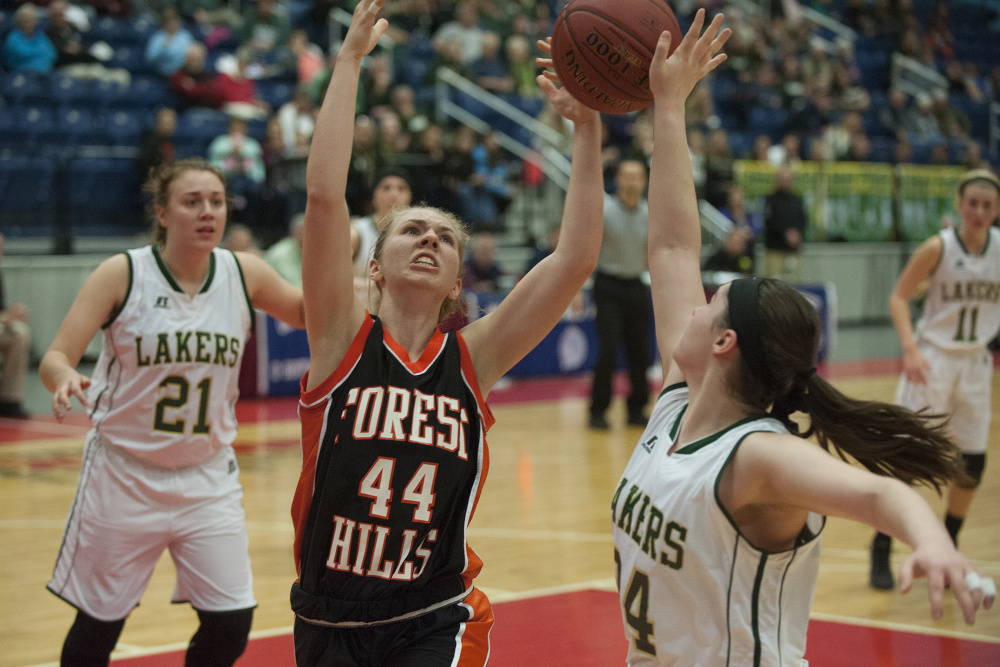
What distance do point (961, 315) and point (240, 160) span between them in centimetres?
745

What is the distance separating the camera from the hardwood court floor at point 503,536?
15.0 feet

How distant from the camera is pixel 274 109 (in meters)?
12.9

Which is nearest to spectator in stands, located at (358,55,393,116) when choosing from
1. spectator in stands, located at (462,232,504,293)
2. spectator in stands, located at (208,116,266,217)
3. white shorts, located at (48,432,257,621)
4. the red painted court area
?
spectator in stands, located at (208,116,266,217)

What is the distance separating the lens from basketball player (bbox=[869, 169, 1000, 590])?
5344 mm

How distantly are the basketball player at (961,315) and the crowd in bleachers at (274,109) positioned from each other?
579 centimetres

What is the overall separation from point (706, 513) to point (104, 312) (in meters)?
2.13

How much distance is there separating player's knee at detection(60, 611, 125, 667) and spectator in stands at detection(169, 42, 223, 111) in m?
9.27

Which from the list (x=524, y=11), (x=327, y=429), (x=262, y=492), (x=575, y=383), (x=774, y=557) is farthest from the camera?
(x=524, y=11)

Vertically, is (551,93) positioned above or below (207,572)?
above

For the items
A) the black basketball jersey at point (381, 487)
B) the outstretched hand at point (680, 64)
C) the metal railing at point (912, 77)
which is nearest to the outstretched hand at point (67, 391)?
the black basketball jersey at point (381, 487)

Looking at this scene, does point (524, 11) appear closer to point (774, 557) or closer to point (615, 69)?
point (615, 69)

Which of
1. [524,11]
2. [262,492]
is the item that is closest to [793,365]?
[262,492]

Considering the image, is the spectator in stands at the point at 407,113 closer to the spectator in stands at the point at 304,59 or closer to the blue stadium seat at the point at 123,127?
the spectator in stands at the point at 304,59

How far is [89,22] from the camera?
12.3 metres
